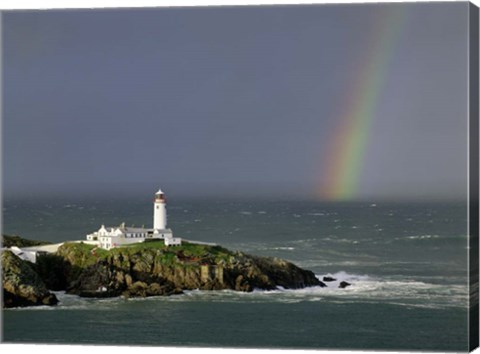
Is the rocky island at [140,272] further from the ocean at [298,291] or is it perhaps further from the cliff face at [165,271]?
the ocean at [298,291]

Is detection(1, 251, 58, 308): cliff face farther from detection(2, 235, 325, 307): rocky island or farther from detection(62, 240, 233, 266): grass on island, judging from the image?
detection(62, 240, 233, 266): grass on island

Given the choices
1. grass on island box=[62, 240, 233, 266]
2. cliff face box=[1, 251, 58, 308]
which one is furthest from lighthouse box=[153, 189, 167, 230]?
cliff face box=[1, 251, 58, 308]

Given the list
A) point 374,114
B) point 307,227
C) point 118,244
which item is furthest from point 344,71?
point 118,244

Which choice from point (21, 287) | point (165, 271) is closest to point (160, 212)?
point (165, 271)

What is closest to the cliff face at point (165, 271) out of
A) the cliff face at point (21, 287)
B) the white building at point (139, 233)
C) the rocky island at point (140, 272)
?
the rocky island at point (140, 272)

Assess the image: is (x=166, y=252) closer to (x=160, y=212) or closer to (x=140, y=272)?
(x=140, y=272)

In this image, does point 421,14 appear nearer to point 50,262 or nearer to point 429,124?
point 429,124
